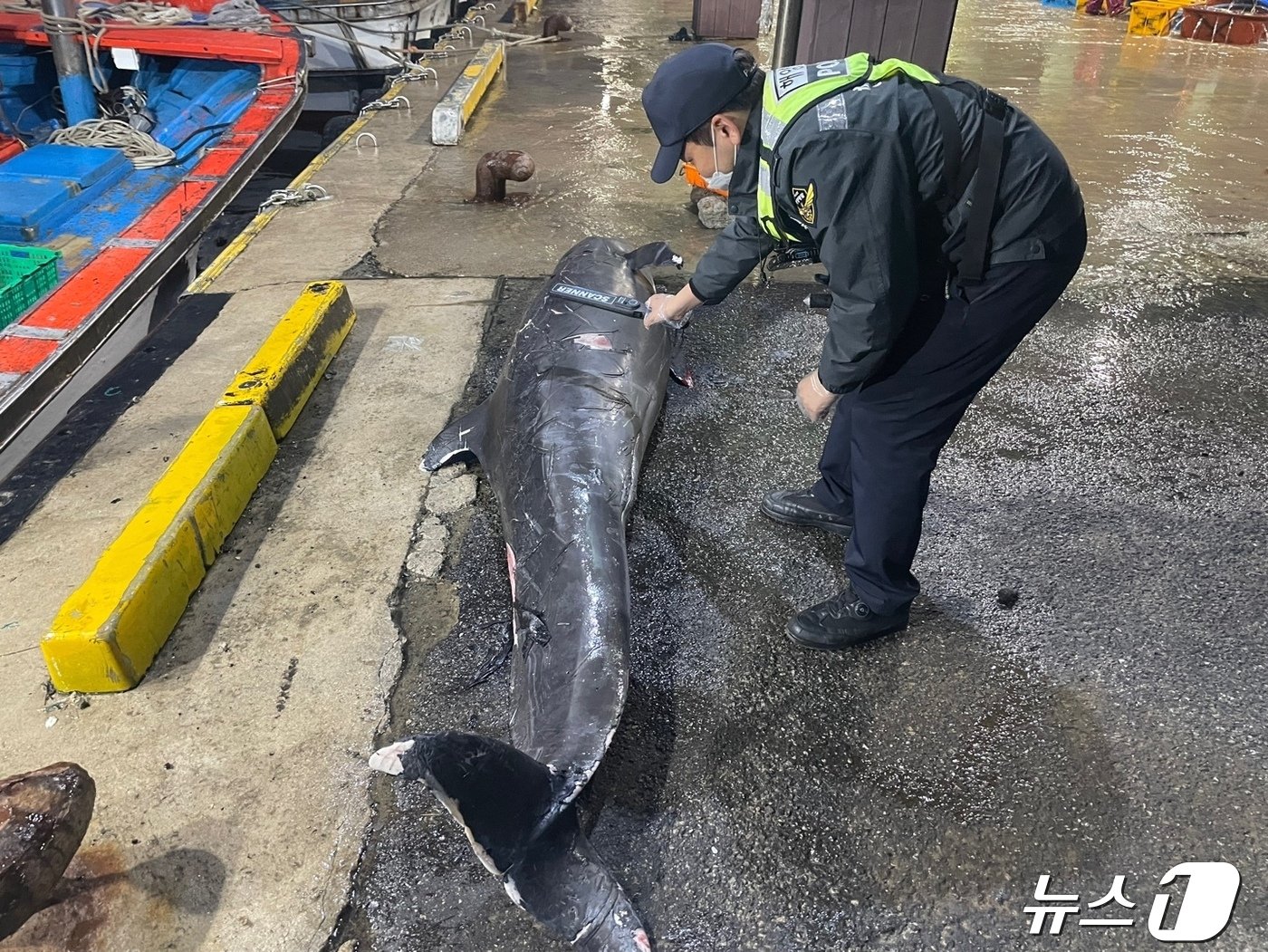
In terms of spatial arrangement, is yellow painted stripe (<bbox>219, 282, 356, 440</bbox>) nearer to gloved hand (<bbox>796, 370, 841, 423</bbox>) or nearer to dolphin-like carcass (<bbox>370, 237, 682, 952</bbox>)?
dolphin-like carcass (<bbox>370, 237, 682, 952</bbox>)

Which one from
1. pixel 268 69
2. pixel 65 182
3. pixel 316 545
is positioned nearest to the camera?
pixel 316 545

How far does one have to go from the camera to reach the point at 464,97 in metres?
8.35

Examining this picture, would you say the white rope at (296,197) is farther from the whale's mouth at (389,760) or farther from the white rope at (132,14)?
the whale's mouth at (389,760)

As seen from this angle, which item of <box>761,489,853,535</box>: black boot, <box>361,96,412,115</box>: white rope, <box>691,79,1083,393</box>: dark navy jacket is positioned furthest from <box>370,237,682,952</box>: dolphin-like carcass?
<box>361,96,412,115</box>: white rope

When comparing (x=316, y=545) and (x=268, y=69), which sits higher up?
(x=268, y=69)

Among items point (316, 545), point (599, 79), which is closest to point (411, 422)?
point (316, 545)

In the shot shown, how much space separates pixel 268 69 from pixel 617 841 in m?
7.67

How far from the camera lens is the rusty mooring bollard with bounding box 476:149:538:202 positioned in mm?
6141

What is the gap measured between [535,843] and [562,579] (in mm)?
822

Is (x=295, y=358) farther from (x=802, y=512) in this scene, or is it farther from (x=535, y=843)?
(x=535, y=843)

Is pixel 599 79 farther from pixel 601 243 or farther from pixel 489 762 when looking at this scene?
pixel 489 762

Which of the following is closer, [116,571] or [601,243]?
[116,571]

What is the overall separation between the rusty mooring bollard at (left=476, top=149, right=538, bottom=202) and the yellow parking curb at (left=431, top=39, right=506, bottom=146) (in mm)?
1667

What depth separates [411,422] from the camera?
12.9ft
